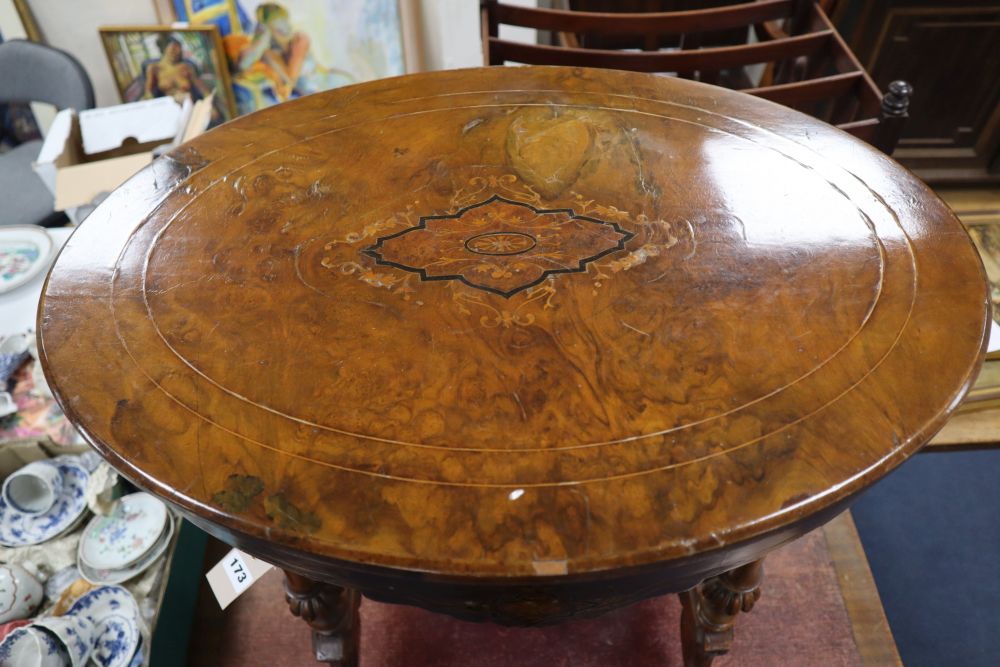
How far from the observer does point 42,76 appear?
2420mm

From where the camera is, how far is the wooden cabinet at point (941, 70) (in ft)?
7.45

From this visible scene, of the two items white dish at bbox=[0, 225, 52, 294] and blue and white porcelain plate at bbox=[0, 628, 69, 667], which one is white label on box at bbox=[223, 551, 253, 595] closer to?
blue and white porcelain plate at bbox=[0, 628, 69, 667]

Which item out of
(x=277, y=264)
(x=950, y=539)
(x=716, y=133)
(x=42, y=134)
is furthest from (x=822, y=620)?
(x=42, y=134)

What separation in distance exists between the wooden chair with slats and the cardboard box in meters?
1.13

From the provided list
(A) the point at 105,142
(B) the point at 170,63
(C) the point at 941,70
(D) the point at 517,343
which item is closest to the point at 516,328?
(D) the point at 517,343

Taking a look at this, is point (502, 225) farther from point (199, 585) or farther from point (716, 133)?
point (199, 585)

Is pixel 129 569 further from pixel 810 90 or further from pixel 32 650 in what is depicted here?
pixel 810 90

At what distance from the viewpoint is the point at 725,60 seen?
5.06 ft

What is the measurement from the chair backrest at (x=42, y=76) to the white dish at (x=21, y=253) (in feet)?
1.72

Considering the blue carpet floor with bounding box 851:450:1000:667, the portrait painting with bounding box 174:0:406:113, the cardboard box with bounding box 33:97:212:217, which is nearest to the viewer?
the blue carpet floor with bounding box 851:450:1000:667

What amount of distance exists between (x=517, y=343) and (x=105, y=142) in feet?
6.52

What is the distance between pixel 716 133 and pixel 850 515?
35.9 inches

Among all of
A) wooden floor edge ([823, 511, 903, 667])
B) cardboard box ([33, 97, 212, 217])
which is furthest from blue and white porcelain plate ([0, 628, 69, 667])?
wooden floor edge ([823, 511, 903, 667])

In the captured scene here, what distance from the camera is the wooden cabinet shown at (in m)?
2.27
